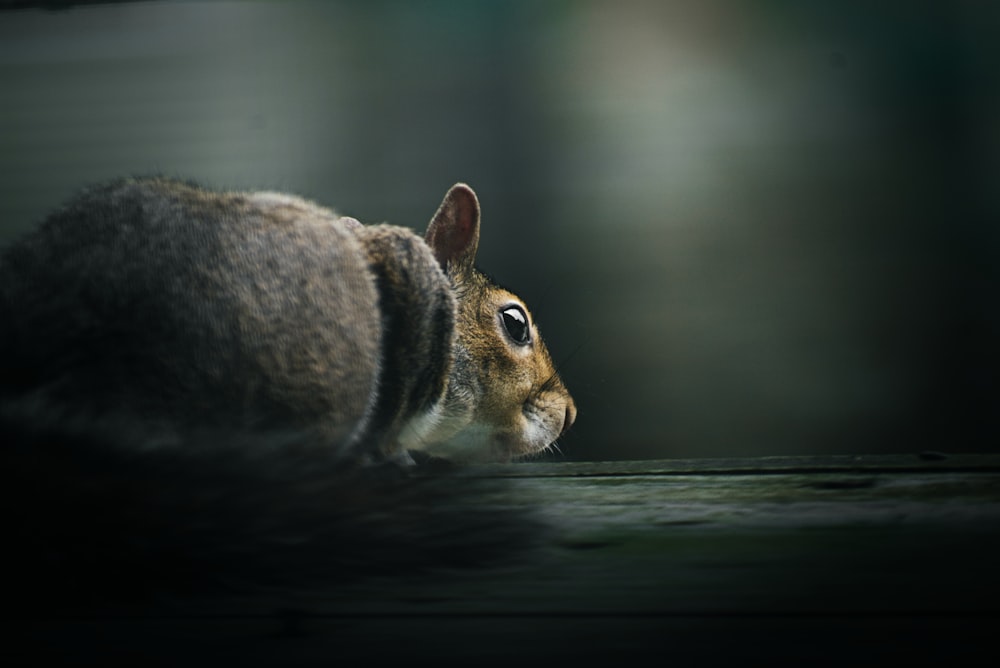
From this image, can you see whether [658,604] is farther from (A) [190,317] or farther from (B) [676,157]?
(B) [676,157]

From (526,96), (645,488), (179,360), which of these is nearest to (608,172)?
(526,96)

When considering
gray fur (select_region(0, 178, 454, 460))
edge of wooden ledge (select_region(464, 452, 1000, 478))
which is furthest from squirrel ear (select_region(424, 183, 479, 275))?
gray fur (select_region(0, 178, 454, 460))

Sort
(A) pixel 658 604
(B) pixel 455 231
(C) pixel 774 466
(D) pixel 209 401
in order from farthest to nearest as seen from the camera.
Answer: (B) pixel 455 231 → (C) pixel 774 466 → (D) pixel 209 401 → (A) pixel 658 604

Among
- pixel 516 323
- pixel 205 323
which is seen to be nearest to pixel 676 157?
pixel 516 323

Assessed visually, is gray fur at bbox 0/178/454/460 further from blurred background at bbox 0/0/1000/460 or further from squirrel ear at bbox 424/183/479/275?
blurred background at bbox 0/0/1000/460

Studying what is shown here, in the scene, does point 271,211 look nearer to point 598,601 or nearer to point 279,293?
point 279,293

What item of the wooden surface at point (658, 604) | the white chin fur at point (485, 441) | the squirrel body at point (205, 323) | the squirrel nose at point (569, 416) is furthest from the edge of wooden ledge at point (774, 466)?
the squirrel body at point (205, 323)
